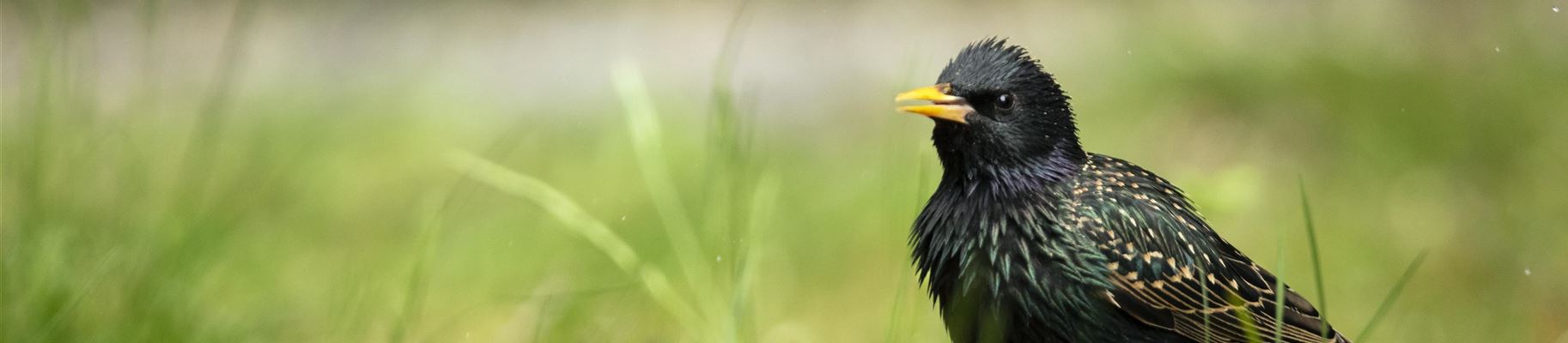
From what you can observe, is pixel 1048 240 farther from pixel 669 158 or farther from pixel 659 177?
pixel 669 158

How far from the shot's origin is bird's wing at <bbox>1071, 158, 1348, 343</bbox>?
8.57ft

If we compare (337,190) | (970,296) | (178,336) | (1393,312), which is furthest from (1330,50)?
(178,336)

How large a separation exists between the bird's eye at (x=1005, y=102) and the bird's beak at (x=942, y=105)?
0.16ft

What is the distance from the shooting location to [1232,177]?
3578 millimetres

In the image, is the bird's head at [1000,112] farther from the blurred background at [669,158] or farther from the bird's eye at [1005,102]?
the blurred background at [669,158]

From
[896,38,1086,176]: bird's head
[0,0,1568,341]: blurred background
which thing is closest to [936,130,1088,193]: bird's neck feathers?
[896,38,1086,176]: bird's head

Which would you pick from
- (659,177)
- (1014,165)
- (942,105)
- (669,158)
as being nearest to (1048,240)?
(1014,165)

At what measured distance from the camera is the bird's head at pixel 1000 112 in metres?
2.56

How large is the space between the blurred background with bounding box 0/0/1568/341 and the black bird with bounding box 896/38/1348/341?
0.38 ft

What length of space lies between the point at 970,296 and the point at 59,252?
5.15 feet

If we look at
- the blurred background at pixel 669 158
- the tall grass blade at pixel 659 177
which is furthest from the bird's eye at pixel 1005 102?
the tall grass blade at pixel 659 177

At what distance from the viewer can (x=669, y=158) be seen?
512cm

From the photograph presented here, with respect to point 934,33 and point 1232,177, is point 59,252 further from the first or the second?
point 934,33

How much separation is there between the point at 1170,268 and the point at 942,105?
1.69 ft
